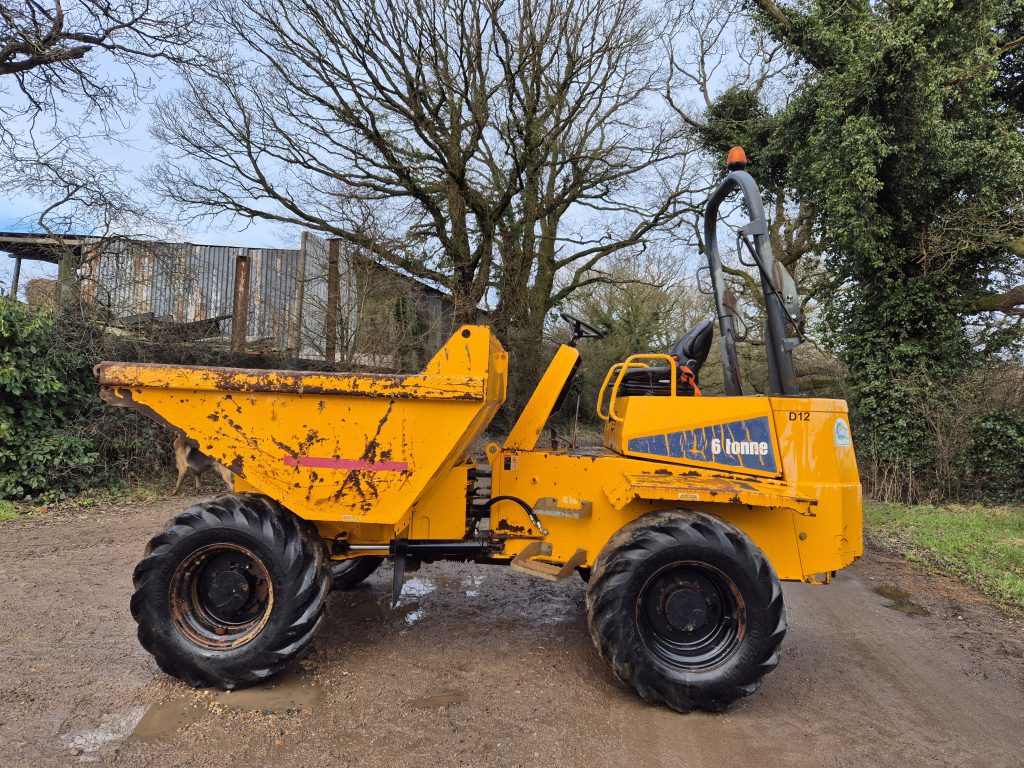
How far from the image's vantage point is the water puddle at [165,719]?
3.05 metres

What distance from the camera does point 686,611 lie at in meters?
3.62

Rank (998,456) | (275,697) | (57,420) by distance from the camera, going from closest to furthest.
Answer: (275,697) → (57,420) → (998,456)

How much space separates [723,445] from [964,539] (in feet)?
20.3

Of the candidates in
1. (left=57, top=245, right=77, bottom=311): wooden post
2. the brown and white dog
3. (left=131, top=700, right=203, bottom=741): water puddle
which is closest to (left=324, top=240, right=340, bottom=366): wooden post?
(left=57, top=245, right=77, bottom=311): wooden post

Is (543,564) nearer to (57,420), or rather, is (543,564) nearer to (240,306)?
(57,420)

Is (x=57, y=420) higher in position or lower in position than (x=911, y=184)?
lower

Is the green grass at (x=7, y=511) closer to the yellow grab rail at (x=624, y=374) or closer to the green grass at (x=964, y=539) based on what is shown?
the yellow grab rail at (x=624, y=374)

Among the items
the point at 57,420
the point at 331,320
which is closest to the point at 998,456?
the point at 331,320

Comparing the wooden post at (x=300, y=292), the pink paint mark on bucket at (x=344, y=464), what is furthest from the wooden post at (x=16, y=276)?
the pink paint mark on bucket at (x=344, y=464)

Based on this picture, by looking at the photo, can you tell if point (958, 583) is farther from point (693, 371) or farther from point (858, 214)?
point (858, 214)

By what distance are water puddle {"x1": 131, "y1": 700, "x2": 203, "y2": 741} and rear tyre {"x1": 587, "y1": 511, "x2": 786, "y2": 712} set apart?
220 centimetres

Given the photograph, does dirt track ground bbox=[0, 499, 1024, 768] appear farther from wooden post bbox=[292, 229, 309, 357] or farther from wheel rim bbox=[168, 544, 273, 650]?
wooden post bbox=[292, 229, 309, 357]

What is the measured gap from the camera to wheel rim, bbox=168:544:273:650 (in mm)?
3654

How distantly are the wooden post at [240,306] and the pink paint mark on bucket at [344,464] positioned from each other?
7683 millimetres
